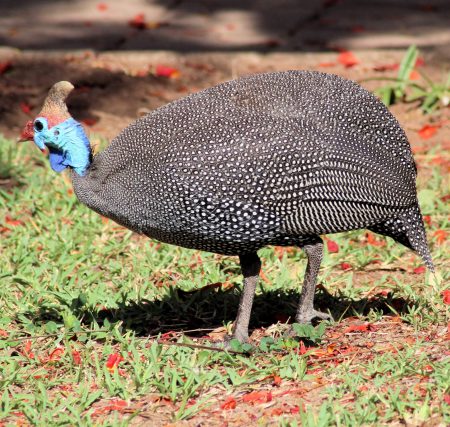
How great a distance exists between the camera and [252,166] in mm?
4031

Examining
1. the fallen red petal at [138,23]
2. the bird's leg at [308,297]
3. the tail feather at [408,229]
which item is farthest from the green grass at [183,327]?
the fallen red petal at [138,23]

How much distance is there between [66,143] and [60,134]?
0.17ft

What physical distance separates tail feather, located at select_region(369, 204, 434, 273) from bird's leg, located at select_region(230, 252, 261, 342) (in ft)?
1.84

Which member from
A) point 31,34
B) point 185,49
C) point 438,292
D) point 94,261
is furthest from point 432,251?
point 31,34

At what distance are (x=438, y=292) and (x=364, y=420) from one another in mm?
1372

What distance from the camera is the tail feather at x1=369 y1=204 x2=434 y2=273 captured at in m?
4.38

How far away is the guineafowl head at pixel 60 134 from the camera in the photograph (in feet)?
13.9

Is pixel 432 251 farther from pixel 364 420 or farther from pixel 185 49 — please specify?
pixel 185 49

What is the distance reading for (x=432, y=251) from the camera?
17.7 feet

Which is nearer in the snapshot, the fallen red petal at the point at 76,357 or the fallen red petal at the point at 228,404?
the fallen red petal at the point at 228,404

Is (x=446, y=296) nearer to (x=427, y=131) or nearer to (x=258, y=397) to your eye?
(x=258, y=397)

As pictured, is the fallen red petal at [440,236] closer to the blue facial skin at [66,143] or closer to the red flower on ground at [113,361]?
the red flower on ground at [113,361]

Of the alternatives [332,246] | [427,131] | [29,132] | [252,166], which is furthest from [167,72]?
[252,166]

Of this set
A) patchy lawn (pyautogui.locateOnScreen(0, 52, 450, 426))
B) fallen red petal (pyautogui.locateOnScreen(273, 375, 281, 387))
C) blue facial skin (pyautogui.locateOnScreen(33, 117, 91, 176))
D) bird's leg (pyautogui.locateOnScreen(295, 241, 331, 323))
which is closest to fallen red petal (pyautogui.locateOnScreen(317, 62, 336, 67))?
patchy lawn (pyautogui.locateOnScreen(0, 52, 450, 426))
